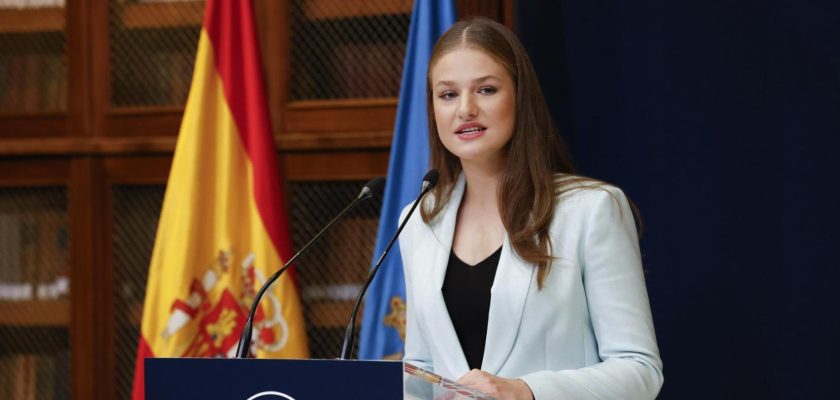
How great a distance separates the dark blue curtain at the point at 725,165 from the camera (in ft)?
7.55

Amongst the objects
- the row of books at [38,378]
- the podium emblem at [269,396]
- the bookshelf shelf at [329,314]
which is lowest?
the row of books at [38,378]

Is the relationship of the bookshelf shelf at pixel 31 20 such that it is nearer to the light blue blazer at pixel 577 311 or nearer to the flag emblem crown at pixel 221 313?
the flag emblem crown at pixel 221 313

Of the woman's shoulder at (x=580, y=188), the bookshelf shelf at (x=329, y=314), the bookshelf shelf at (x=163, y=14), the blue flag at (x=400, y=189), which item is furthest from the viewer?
the bookshelf shelf at (x=163, y=14)

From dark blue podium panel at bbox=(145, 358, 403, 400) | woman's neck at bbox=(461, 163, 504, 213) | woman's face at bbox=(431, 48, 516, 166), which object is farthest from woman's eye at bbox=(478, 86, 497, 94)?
dark blue podium panel at bbox=(145, 358, 403, 400)

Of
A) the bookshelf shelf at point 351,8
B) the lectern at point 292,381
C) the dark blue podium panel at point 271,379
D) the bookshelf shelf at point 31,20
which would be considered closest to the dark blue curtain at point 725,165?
the bookshelf shelf at point 351,8

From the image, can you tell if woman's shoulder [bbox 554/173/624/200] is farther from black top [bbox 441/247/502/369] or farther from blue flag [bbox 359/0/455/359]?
blue flag [bbox 359/0/455/359]

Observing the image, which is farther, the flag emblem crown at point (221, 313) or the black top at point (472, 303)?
the flag emblem crown at point (221, 313)

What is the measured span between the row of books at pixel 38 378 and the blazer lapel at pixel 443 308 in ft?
6.13

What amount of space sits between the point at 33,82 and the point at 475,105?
6.83 ft

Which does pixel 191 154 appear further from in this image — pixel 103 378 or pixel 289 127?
pixel 103 378

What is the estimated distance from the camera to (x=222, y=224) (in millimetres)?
2855

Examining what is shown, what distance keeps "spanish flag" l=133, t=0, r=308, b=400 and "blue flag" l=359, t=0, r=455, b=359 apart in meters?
0.25

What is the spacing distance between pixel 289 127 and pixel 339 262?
0.47m

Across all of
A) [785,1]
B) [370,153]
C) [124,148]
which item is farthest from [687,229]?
[124,148]
